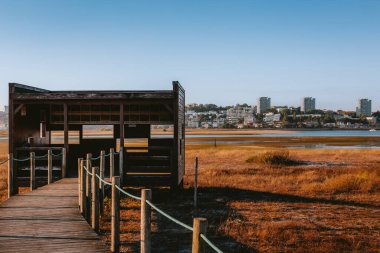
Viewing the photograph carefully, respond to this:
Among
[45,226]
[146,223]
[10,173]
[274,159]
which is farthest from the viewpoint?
[274,159]

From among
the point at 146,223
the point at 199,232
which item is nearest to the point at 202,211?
the point at 146,223

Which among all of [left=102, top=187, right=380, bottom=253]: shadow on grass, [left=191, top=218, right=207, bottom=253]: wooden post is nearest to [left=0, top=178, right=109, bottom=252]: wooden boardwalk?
[left=102, top=187, right=380, bottom=253]: shadow on grass

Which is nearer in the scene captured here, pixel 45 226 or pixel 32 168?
pixel 45 226

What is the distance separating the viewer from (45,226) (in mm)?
7992

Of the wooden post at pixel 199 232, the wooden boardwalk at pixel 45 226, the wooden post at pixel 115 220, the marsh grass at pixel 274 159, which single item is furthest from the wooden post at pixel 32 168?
the marsh grass at pixel 274 159

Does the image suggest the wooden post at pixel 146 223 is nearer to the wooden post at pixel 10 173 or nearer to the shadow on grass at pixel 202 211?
the shadow on grass at pixel 202 211

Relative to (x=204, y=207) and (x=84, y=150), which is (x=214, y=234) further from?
(x=84, y=150)

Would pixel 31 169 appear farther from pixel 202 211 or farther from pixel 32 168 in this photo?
pixel 202 211

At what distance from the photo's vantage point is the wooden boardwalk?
22.3ft

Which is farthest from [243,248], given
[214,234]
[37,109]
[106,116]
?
[37,109]

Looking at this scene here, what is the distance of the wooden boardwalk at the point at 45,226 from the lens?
22.3 ft

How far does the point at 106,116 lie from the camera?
1781cm

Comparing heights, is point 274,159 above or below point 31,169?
below

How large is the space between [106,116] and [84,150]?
217 centimetres
